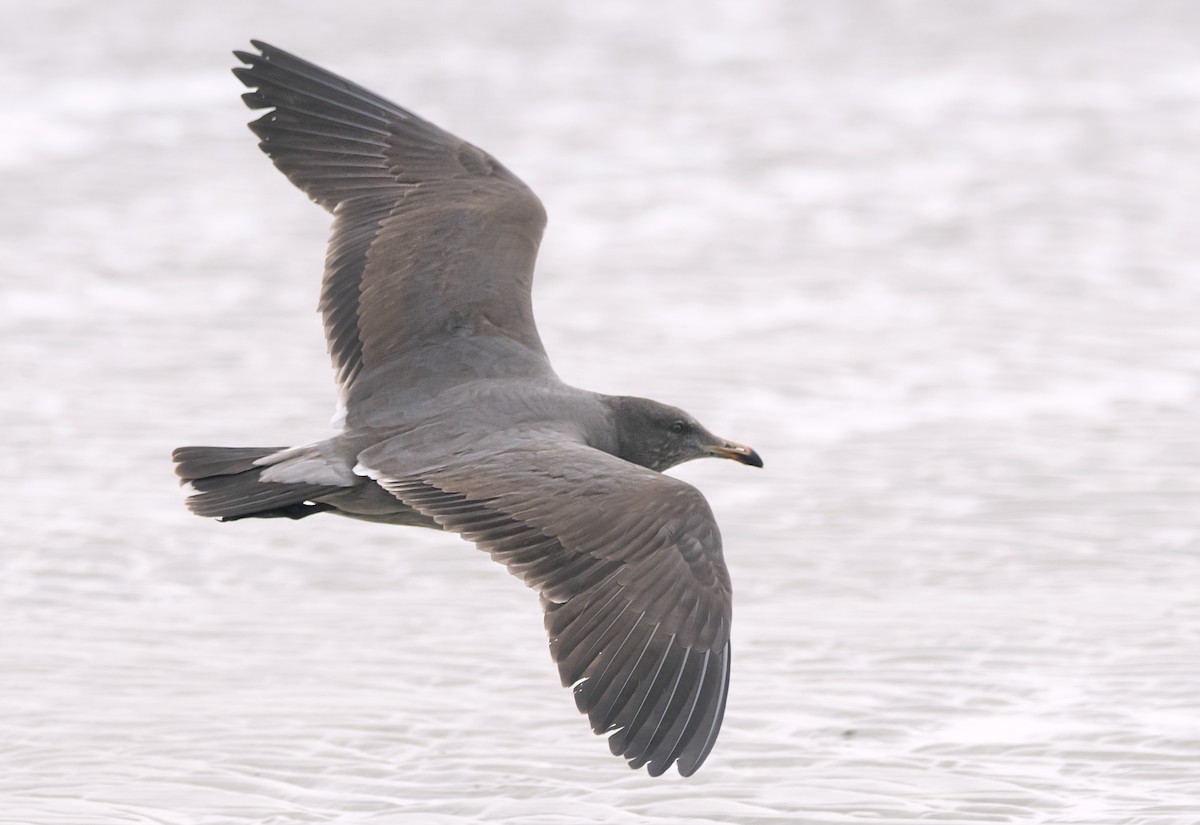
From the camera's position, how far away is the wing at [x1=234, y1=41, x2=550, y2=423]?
6.33m

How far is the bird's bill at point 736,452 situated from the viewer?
20.7ft

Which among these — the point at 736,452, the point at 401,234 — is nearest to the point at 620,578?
the point at 736,452

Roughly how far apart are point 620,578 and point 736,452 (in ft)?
4.49

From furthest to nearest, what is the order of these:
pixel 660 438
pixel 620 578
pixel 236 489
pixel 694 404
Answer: pixel 694 404
pixel 660 438
pixel 236 489
pixel 620 578

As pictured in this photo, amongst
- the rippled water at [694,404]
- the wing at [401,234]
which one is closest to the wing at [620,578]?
the rippled water at [694,404]

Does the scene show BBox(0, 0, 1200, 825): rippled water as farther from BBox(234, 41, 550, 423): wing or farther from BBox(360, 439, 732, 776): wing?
BBox(234, 41, 550, 423): wing

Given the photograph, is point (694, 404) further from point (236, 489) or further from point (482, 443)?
point (236, 489)

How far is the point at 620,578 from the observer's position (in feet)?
16.6

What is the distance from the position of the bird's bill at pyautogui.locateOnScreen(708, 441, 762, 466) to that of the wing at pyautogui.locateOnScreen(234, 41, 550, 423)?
583 millimetres

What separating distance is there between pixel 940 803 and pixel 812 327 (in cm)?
452

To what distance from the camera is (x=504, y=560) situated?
5.13 m

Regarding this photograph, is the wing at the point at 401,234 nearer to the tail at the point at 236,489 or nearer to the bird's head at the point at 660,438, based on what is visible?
the bird's head at the point at 660,438

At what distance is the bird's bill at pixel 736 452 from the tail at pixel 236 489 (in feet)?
4.03

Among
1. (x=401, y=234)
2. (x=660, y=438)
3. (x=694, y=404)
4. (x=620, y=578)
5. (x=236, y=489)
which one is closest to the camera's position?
(x=620, y=578)
